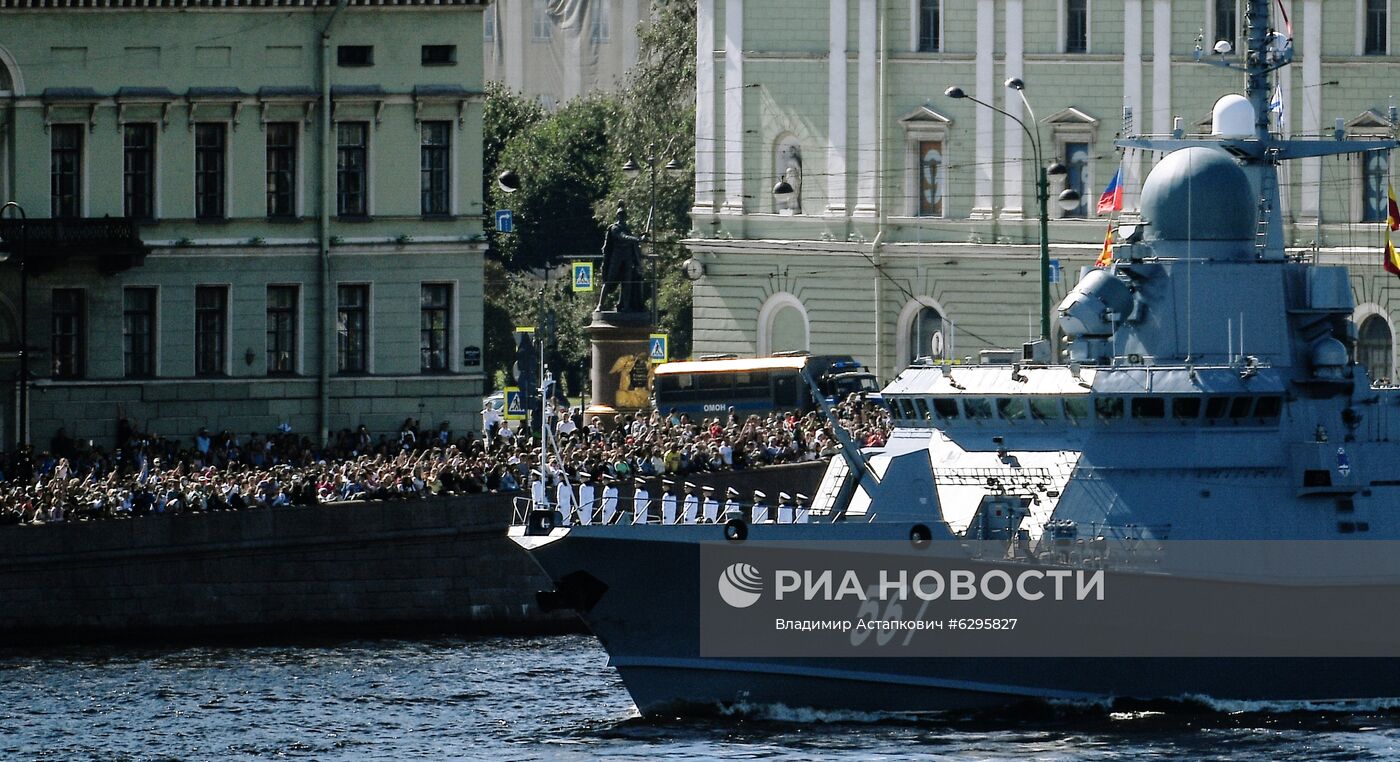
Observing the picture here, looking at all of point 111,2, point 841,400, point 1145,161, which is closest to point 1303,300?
point 841,400

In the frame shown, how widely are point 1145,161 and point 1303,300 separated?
33.6 meters

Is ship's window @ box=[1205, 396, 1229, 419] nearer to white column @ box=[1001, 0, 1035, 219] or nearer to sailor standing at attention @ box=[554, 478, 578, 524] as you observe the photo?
sailor standing at attention @ box=[554, 478, 578, 524]

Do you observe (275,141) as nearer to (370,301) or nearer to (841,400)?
(370,301)

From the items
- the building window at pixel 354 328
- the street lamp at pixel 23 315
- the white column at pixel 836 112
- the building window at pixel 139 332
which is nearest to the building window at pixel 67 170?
the street lamp at pixel 23 315

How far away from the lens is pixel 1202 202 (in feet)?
122

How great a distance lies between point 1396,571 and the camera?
36031mm

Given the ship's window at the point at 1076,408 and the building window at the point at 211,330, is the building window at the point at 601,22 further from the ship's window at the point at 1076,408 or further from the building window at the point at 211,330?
the ship's window at the point at 1076,408

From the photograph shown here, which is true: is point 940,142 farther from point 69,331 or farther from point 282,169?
point 69,331

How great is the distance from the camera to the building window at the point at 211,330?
182 ft

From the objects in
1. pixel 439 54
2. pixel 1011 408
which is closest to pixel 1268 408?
pixel 1011 408

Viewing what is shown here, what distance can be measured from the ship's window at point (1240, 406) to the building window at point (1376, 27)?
37430 mm

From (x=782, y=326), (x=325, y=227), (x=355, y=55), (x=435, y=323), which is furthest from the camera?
(x=782, y=326)

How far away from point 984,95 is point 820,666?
37834mm

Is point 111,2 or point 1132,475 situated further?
point 111,2
